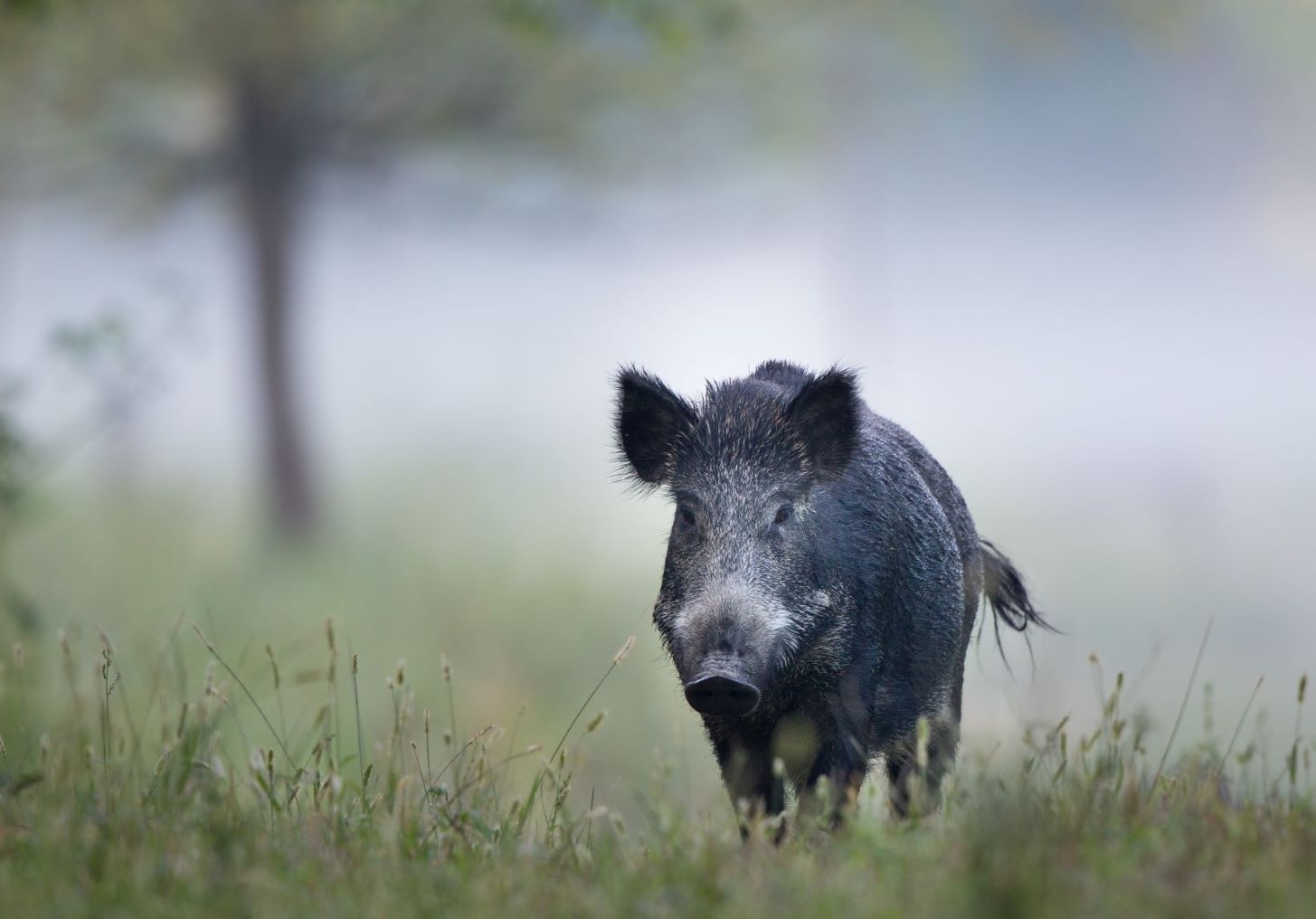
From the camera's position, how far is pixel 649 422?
4715 millimetres

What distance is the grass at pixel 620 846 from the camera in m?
2.63

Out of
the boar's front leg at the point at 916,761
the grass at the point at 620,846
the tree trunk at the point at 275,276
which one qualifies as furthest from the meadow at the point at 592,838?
the tree trunk at the point at 275,276

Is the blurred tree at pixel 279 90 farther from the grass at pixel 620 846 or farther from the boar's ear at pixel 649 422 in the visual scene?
the grass at pixel 620 846

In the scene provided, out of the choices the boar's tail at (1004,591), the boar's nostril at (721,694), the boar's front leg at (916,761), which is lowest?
the boar's front leg at (916,761)

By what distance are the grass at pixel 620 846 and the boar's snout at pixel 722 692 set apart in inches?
8.6

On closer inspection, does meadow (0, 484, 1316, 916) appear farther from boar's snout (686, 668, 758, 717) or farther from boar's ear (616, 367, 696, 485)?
boar's ear (616, 367, 696, 485)

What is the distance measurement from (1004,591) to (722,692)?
228 centimetres

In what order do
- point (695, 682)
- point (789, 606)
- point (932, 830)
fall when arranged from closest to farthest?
point (932, 830) → point (695, 682) → point (789, 606)

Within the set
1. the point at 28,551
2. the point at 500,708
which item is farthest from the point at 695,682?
the point at 28,551

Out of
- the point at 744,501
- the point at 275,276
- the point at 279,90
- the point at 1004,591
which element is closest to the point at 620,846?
the point at 744,501

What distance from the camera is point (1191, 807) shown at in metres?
3.38

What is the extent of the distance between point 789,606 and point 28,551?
1374 cm

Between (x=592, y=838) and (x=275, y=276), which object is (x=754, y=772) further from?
(x=275, y=276)

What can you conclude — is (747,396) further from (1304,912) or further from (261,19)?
(261,19)
